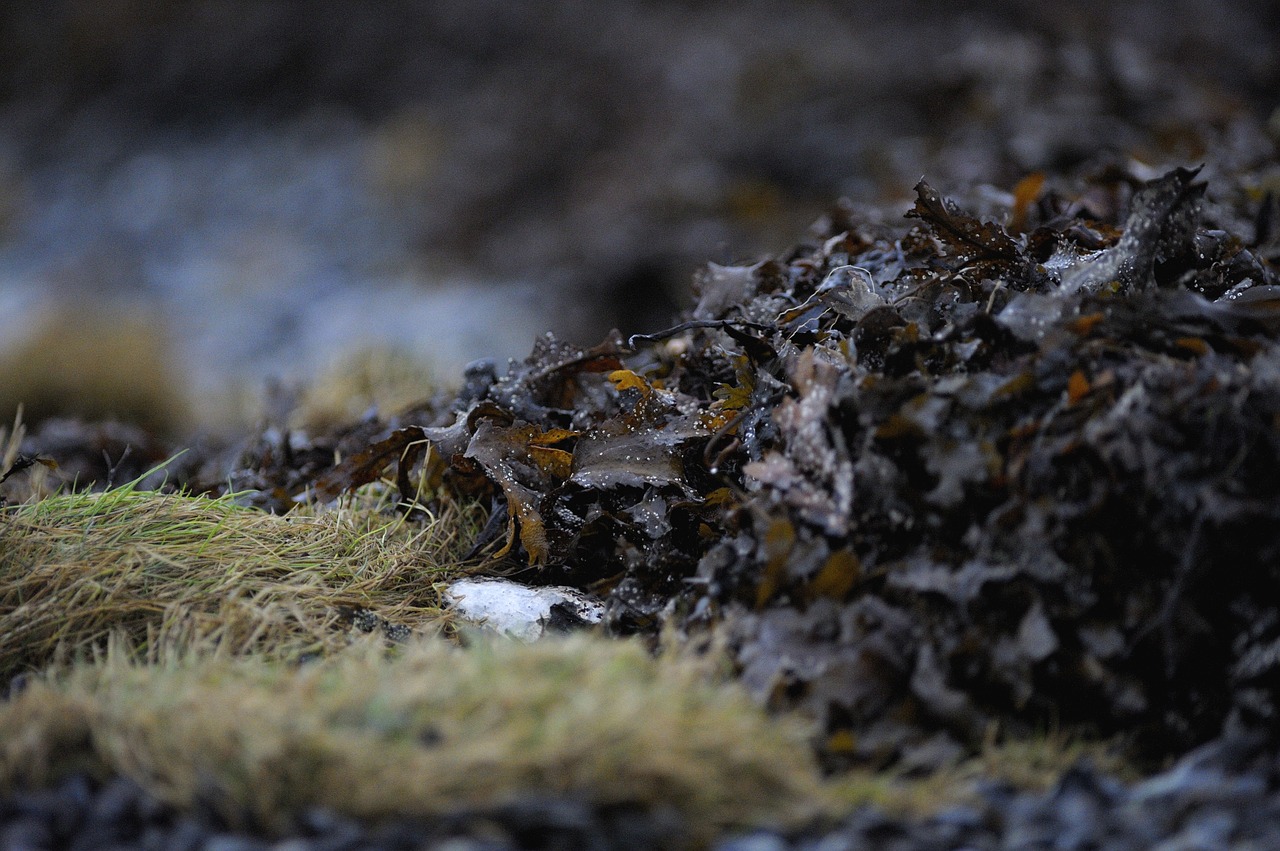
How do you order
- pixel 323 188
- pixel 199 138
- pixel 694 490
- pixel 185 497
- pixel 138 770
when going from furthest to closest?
pixel 199 138
pixel 323 188
pixel 185 497
pixel 694 490
pixel 138 770

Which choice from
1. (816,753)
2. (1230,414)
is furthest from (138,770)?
(1230,414)

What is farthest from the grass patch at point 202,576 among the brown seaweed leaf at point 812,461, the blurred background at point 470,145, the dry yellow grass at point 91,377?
the dry yellow grass at point 91,377

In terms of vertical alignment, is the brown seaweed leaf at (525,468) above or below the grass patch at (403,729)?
above

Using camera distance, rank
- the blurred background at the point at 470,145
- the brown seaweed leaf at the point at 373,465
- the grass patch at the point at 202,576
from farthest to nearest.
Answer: the blurred background at the point at 470,145 < the brown seaweed leaf at the point at 373,465 < the grass patch at the point at 202,576

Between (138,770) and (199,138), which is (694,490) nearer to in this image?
(138,770)

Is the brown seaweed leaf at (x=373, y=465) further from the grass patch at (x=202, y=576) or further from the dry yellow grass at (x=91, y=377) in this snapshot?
the dry yellow grass at (x=91, y=377)
